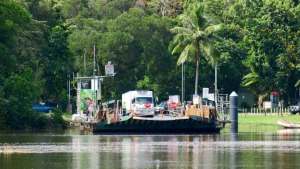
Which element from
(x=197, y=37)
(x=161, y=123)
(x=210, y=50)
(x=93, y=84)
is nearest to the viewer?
(x=161, y=123)

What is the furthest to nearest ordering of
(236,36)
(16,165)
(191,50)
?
(236,36) < (191,50) < (16,165)

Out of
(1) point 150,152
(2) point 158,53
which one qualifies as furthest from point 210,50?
(1) point 150,152

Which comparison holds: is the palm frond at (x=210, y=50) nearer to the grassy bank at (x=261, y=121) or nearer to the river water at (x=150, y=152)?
the grassy bank at (x=261, y=121)

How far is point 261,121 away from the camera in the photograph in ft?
322

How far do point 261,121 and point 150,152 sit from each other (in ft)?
141

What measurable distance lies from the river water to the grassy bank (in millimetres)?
17289

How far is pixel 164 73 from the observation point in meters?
122

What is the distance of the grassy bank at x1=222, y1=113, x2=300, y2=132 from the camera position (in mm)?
Answer: 92713

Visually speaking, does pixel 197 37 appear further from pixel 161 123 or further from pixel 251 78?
pixel 161 123

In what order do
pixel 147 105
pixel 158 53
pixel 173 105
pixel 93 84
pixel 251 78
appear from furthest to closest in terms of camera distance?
pixel 251 78 < pixel 158 53 < pixel 173 105 < pixel 93 84 < pixel 147 105

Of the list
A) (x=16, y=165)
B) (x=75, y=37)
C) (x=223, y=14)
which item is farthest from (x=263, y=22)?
(x=16, y=165)

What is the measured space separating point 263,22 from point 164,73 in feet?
44.5

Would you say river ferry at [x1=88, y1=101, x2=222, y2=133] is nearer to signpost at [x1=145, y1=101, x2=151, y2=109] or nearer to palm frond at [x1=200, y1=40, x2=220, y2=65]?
signpost at [x1=145, y1=101, x2=151, y2=109]

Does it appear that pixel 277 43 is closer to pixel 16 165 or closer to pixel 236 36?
pixel 236 36
